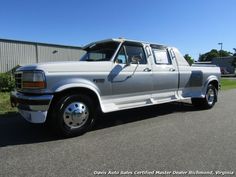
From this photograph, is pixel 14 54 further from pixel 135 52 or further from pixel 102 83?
pixel 102 83

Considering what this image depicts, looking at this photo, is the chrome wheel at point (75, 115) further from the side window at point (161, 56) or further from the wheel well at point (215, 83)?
the wheel well at point (215, 83)

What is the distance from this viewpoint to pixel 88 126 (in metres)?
5.30

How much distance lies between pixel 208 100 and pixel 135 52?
11.8 feet

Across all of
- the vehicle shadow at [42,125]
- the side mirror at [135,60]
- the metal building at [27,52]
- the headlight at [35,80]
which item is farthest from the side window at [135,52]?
the metal building at [27,52]

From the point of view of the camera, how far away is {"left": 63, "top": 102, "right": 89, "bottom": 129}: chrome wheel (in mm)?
4992

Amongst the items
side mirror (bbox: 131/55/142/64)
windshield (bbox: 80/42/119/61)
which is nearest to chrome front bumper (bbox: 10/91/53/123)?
windshield (bbox: 80/42/119/61)

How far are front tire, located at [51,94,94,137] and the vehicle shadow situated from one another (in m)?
0.29

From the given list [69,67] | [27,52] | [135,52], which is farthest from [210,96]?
[27,52]

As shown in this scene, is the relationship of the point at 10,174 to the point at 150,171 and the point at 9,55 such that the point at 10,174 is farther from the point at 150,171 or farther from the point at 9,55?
the point at 9,55

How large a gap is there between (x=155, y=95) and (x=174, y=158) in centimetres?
293

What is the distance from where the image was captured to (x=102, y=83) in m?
5.48

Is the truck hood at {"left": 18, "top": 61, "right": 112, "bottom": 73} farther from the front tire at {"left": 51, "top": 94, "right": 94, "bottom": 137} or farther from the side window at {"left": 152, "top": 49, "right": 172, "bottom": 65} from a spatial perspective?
the side window at {"left": 152, "top": 49, "right": 172, "bottom": 65}

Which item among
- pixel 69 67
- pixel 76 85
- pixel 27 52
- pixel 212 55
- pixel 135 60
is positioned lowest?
pixel 76 85

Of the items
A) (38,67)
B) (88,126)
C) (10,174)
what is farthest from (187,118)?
(10,174)
